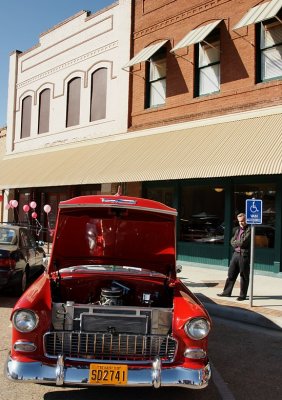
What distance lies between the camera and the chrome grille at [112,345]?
160 inches

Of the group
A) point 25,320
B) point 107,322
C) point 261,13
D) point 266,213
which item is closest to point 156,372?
point 107,322

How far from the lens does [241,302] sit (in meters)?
8.80

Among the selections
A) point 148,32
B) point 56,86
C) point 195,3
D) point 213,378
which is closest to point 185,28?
point 195,3

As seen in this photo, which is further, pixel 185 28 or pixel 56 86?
pixel 56 86

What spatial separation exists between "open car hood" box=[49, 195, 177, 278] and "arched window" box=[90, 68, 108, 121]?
515 inches

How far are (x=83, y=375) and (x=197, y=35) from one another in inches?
468

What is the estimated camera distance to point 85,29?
1916 cm

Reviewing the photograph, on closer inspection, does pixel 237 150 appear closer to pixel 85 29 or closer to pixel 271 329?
pixel 271 329

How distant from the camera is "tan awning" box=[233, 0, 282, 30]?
11445 millimetres

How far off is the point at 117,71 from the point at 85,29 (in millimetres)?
3210

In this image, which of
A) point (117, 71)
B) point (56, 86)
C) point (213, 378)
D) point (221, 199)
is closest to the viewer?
point (213, 378)

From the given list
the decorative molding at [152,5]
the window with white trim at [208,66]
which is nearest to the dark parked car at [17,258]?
the window with white trim at [208,66]

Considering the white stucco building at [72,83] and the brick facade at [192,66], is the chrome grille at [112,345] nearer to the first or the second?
the brick facade at [192,66]

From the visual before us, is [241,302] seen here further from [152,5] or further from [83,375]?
[152,5]
